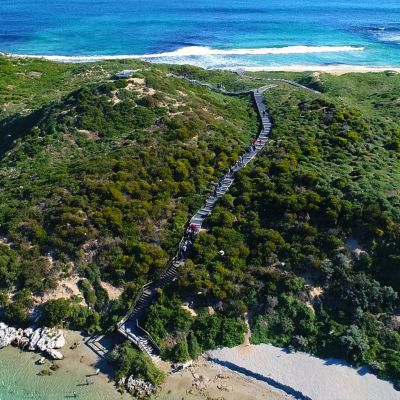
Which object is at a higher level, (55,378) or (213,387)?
(55,378)

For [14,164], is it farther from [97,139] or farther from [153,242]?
[153,242]

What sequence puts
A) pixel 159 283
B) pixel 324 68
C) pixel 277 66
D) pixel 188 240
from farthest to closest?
pixel 277 66 → pixel 324 68 → pixel 188 240 → pixel 159 283

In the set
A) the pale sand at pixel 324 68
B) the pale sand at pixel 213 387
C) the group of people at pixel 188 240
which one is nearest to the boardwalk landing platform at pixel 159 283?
the group of people at pixel 188 240

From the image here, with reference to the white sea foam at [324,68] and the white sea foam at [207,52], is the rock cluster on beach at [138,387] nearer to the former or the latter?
the white sea foam at [324,68]

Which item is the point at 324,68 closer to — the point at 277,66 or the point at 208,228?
the point at 277,66

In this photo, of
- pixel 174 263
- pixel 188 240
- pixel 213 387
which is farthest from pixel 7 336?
pixel 188 240
